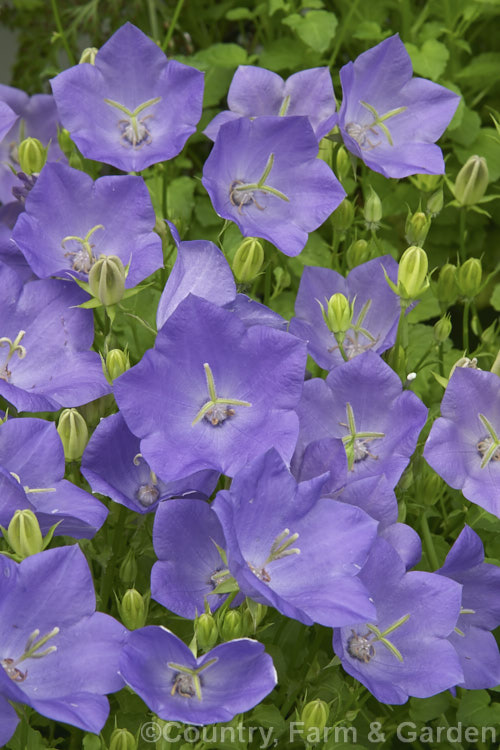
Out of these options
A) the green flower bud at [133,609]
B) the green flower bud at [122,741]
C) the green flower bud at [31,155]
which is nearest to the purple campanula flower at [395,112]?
the green flower bud at [31,155]

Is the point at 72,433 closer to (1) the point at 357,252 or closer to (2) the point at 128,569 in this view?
(2) the point at 128,569

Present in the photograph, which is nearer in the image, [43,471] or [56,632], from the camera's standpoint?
[56,632]

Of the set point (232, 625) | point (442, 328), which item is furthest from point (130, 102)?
point (232, 625)

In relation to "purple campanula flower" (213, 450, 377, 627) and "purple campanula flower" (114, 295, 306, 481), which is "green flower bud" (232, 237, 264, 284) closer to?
"purple campanula flower" (114, 295, 306, 481)

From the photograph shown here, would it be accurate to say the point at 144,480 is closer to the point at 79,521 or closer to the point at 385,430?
the point at 79,521

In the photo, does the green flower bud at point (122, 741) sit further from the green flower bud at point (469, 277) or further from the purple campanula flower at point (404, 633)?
the green flower bud at point (469, 277)

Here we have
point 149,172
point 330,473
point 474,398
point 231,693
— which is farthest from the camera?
point 149,172

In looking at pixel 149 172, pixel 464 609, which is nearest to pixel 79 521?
pixel 464 609

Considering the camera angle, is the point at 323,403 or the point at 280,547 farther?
the point at 323,403

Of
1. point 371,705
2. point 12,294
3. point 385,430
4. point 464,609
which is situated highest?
point 12,294
